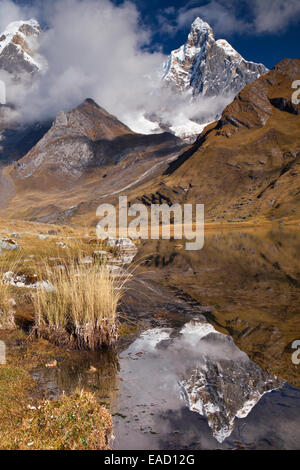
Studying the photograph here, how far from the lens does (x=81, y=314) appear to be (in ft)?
33.0

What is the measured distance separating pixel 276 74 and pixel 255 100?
27147mm

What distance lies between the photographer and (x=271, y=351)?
10.0 m

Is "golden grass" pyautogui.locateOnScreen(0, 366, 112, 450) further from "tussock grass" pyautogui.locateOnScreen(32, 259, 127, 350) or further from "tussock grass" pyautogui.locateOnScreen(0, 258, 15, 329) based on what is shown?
"tussock grass" pyautogui.locateOnScreen(0, 258, 15, 329)

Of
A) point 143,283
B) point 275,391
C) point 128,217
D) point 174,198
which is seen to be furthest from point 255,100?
point 275,391

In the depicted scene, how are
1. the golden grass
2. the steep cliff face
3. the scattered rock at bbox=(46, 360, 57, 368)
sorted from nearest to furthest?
the golden grass → the scattered rock at bbox=(46, 360, 57, 368) → the steep cliff face

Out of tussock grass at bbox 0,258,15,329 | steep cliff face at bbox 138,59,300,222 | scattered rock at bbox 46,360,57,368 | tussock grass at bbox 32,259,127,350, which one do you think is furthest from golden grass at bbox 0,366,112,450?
steep cliff face at bbox 138,59,300,222

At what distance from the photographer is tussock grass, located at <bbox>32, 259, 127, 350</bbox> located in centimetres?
1001

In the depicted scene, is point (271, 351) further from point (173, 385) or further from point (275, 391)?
point (173, 385)

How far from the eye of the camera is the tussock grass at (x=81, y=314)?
10.0 metres

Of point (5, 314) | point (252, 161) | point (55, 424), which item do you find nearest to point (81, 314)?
point (5, 314)

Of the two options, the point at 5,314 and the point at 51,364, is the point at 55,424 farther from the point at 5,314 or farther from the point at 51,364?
the point at 5,314

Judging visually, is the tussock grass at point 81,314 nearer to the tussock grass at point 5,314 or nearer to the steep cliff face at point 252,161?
the tussock grass at point 5,314

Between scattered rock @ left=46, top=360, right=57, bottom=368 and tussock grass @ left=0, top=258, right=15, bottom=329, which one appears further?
tussock grass @ left=0, top=258, right=15, bottom=329

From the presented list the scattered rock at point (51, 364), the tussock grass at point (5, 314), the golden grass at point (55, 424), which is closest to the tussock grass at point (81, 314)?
the scattered rock at point (51, 364)
